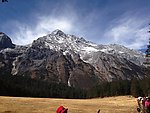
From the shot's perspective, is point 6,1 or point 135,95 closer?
point 6,1

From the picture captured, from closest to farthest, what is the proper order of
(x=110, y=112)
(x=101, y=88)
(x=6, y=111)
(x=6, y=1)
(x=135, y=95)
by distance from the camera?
(x=6, y=1)
(x=6, y=111)
(x=110, y=112)
(x=135, y=95)
(x=101, y=88)

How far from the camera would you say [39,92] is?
597 ft

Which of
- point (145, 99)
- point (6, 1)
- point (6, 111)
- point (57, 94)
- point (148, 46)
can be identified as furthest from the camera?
point (57, 94)

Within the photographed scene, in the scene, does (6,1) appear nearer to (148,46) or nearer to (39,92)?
(148,46)

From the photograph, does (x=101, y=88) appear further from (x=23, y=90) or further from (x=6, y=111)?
(x=6, y=111)

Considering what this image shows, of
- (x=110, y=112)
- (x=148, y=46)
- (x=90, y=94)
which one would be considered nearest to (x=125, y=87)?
(x=90, y=94)

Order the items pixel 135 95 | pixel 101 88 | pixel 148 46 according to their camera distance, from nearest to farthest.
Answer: pixel 148 46
pixel 135 95
pixel 101 88

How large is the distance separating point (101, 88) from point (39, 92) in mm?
34995

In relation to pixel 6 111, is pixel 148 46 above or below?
above

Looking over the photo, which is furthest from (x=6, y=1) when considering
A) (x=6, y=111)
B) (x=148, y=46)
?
(x=148, y=46)

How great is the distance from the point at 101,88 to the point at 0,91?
56.4 metres

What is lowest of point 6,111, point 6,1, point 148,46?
point 6,111

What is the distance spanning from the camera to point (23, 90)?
166875 millimetres

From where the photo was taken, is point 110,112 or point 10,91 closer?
point 110,112
